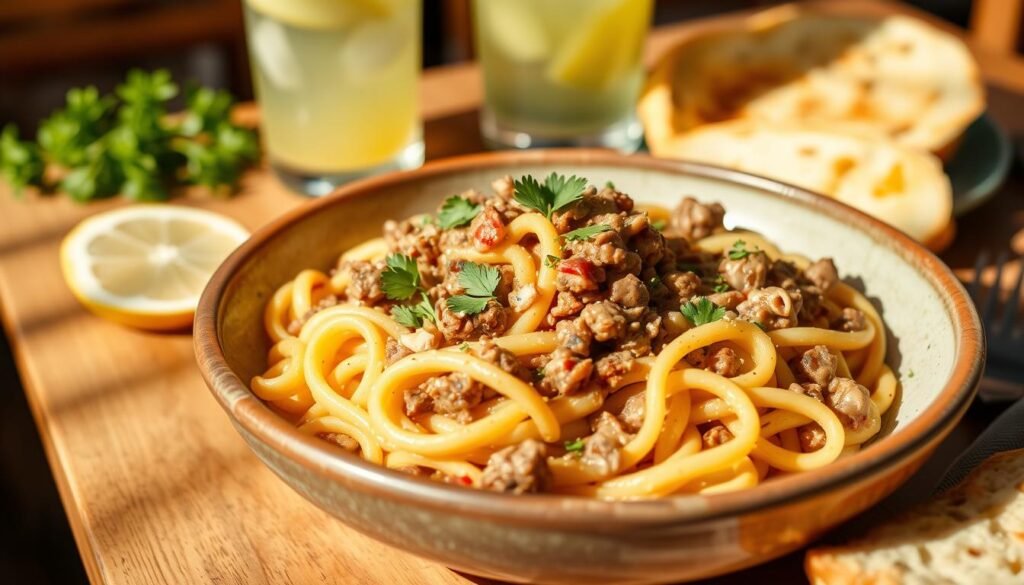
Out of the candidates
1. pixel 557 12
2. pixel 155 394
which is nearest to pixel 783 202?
pixel 557 12

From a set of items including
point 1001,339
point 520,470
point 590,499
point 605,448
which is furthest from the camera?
point 1001,339

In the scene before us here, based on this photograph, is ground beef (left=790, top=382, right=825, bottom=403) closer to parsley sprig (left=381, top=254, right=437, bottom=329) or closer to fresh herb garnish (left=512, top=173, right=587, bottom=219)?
fresh herb garnish (left=512, top=173, right=587, bottom=219)

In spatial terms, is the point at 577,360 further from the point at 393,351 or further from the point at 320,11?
the point at 320,11

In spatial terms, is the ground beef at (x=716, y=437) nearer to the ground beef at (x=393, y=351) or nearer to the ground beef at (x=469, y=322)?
the ground beef at (x=469, y=322)

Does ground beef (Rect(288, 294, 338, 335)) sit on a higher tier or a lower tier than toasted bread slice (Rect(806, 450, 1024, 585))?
higher

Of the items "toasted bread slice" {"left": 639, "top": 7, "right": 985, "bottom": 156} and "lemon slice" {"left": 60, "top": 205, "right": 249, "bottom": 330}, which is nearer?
"lemon slice" {"left": 60, "top": 205, "right": 249, "bottom": 330}

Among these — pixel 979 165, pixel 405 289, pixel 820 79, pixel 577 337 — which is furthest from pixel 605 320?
pixel 820 79

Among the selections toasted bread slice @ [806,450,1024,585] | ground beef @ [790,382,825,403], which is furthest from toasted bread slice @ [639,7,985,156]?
toasted bread slice @ [806,450,1024,585]
